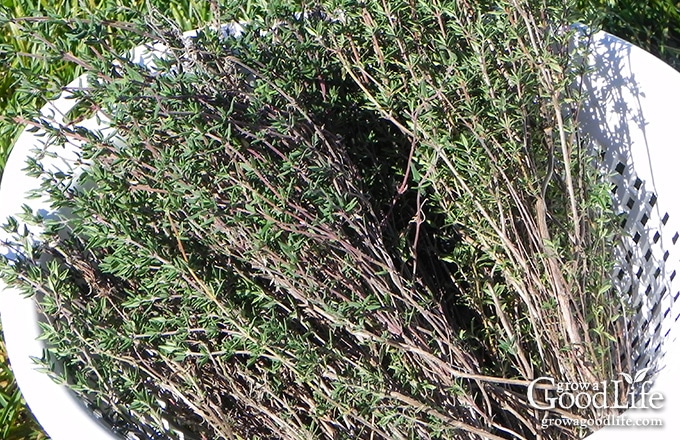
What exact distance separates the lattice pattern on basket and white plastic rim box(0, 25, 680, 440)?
0.08 feet

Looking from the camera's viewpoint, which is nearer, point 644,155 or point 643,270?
point 644,155

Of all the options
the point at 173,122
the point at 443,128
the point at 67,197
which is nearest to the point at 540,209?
the point at 443,128

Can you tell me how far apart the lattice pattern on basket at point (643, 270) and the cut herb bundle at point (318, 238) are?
17cm

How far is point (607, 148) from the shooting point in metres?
1.87

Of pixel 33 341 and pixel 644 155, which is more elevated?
pixel 644 155

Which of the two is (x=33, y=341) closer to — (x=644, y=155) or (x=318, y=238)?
(x=318, y=238)

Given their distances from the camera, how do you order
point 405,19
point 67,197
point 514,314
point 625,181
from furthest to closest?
1. point 625,181
2. point 514,314
3. point 405,19
4. point 67,197

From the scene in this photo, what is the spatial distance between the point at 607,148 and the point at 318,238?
904mm

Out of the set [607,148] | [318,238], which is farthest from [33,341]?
[607,148]

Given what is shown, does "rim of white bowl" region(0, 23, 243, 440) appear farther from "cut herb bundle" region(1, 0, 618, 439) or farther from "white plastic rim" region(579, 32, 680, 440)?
"white plastic rim" region(579, 32, 680, 440)

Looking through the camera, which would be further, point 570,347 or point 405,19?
point 405,19

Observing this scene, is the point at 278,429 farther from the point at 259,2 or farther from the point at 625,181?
the point at 625,181

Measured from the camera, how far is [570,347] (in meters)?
1.47

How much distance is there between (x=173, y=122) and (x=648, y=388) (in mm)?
980
